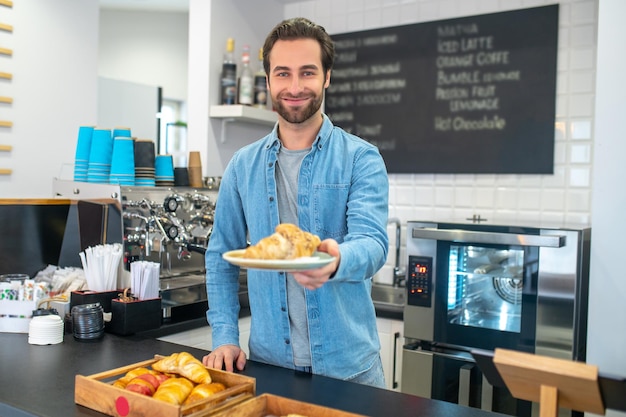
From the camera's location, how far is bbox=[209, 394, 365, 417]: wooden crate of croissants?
128 cm

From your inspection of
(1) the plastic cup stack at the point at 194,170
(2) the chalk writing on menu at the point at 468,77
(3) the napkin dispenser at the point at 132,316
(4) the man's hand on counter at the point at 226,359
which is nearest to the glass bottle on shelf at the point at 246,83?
(1) the plastic cup stack at the point at 194,170

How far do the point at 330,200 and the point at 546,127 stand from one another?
179 cm

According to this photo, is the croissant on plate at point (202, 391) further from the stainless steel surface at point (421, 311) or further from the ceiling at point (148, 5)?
the ceiling at point (148, 5)

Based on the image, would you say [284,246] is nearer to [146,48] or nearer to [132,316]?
[132,316]

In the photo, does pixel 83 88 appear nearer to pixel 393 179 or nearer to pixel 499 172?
pixel 393 179

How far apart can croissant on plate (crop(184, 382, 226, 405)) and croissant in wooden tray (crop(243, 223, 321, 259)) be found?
36 centimetres

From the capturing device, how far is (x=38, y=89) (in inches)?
127

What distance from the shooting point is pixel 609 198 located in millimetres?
2592

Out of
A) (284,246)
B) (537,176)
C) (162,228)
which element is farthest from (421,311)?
(284,246)

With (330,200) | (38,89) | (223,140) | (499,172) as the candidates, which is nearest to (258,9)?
(223,140)

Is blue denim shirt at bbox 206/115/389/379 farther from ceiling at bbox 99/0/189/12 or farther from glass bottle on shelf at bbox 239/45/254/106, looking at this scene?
ceiling at bbox 99/0/189/12

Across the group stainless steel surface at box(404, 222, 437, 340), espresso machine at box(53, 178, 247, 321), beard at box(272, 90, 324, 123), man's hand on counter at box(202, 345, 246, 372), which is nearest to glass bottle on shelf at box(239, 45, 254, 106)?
espresso machine at box(53, 178, 247, 321)

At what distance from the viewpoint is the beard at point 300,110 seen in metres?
1.71

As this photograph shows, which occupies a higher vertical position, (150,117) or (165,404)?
(150,117)
